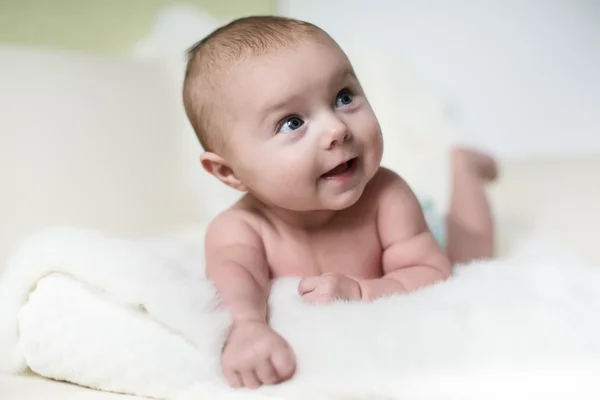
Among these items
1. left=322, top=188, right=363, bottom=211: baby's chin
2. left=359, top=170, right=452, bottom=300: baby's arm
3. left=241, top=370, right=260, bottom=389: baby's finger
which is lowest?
left=359, top=170, right=452, bottom=300: baby's arm

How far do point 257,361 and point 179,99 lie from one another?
2.27 feet

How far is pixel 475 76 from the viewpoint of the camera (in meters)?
1.34

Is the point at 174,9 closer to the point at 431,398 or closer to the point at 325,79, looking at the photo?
the point at 325,79

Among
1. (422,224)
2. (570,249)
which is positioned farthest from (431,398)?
(570,249)

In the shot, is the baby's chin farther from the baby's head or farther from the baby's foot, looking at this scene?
the baby's foot

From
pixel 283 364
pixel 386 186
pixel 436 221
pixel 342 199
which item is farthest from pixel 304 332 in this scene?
pixel 436 221

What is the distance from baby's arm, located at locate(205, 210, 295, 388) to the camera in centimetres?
53

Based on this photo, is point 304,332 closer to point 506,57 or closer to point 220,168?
point 220,168

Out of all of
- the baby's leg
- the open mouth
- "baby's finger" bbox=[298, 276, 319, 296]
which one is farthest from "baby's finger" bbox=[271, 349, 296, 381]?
the baby's leg

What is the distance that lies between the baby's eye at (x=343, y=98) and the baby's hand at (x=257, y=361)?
259mm

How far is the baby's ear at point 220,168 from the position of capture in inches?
29.5

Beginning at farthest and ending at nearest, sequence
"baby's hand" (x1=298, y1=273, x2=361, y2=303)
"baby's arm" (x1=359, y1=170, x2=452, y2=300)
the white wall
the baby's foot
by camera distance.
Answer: the white wall < the baby's foot < "baby's arm" (x1=359, y1=170, x2=452, y2=300) < "baby's hand" (x1=298, y1=273, x2=361, y2=303)

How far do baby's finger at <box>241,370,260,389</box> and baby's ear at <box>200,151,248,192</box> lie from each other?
27cm

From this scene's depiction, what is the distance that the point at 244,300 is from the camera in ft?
2.02
